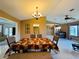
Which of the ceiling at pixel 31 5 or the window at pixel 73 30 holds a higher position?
the ceiling at pixel 31 5

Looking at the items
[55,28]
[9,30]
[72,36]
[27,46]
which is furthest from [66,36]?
[27,46]

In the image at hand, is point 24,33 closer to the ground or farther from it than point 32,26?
closer to the ground

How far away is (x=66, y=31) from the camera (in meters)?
14.4

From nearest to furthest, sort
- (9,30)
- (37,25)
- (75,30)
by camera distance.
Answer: (37,25) < (75,30) < (9,30)

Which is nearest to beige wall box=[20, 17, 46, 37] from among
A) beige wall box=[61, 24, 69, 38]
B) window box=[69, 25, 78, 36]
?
A: window box=[69, 25, 78, 36]

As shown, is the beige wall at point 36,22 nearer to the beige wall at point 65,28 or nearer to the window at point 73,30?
the window at point 73,30

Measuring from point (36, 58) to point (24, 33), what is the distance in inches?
242

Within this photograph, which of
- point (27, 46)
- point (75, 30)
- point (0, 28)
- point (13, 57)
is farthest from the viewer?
point (0, 28)

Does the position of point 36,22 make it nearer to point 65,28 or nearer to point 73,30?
point 73,30

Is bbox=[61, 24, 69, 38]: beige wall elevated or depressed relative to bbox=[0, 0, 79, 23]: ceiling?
depressed

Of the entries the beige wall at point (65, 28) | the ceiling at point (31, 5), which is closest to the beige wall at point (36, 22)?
the ceiling at point (31, 5)

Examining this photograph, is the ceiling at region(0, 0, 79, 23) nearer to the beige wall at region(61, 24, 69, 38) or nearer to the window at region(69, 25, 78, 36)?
the window at region(69, 25, 78, 36)

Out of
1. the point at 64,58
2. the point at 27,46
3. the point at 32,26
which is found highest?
the point at 32,26

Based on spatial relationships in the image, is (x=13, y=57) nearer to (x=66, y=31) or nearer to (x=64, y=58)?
(x=64, y=58)
